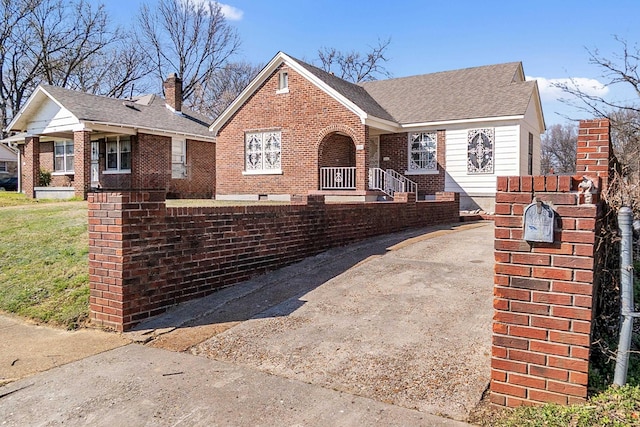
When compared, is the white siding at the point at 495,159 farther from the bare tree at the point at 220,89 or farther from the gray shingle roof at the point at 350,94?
the bare tree at the point at 220,89

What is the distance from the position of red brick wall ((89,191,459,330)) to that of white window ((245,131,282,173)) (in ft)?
36.5

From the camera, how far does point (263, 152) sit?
62.6 feet

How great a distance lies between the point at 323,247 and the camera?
8094mm

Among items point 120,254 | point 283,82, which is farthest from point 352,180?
point 120,254

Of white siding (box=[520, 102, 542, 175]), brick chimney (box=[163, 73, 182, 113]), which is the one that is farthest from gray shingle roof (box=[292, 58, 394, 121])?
brick chimney (box=[163, 73, 182, 113])

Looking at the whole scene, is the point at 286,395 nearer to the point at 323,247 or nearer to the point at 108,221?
the point at 108,221

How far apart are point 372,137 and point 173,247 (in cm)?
1511

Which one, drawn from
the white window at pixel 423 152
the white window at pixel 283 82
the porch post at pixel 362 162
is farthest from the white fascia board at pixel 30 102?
the white window at pixel 423 152

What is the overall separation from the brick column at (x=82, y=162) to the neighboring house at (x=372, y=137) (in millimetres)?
5319

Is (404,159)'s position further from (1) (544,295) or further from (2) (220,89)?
(2) (220,89)

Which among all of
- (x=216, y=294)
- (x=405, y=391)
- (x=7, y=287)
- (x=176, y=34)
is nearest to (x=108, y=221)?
(x=216, y=294)

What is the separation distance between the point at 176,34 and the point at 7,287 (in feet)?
130

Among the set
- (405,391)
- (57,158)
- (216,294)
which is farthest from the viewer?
(57,158)

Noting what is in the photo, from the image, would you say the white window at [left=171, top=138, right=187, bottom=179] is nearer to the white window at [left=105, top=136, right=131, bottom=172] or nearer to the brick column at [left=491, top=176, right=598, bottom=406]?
the white window at [left=105, top=136, right=131, bottom=172]
